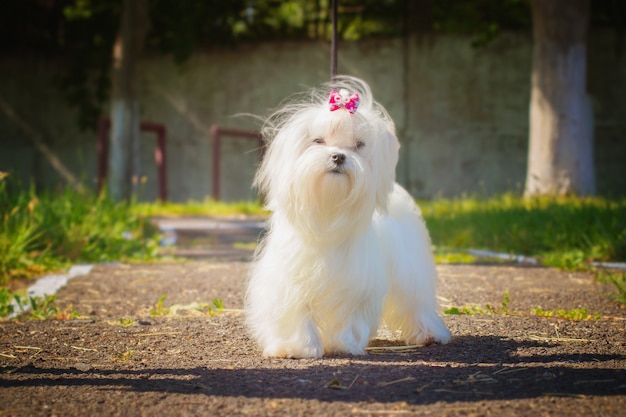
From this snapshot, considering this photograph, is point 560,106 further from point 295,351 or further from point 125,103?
point 295,351

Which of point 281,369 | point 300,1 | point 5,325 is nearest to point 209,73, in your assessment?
point 300,1

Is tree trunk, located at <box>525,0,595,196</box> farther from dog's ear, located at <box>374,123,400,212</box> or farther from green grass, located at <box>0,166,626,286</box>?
dog's ear, located at <box>374,123,400,212</box>

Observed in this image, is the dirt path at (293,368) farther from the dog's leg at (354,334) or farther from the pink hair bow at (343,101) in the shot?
the pink hair bow at (343,101)

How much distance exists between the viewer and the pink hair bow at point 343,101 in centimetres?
427

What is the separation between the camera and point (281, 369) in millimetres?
4004

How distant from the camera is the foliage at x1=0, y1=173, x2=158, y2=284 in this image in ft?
25.0

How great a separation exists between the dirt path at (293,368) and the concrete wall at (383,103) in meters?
11.7

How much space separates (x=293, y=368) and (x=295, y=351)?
23 centimetres

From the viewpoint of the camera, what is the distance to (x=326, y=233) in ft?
13.8

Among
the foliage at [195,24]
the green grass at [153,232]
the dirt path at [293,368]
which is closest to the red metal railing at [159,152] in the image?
the foliage at [195,24]

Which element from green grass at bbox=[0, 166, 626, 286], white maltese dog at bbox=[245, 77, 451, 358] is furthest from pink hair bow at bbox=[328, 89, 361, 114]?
green grass at bbox=[0, 166, 626, 286]

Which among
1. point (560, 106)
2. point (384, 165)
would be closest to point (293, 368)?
point (384, 165)

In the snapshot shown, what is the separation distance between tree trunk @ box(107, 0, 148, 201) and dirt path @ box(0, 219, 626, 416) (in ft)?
32.9

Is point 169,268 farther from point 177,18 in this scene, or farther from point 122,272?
point 177,18
